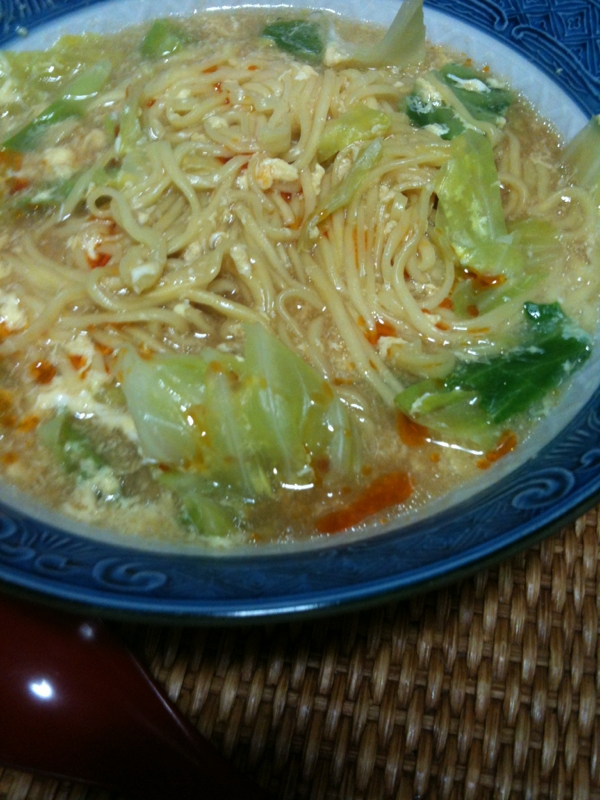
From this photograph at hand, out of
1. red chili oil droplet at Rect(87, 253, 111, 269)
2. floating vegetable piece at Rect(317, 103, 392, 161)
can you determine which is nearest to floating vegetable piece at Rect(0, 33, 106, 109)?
red chili oil droplet at Rect(87, 253, 111, 269)

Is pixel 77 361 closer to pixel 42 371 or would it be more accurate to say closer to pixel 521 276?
pixel 42 371

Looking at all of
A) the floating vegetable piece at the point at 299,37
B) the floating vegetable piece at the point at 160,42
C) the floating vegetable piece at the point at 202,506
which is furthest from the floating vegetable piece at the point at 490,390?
the floating vegetable piece at the point at 160,42

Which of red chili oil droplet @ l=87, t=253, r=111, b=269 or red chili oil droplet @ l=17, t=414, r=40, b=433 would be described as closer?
red chili oil droplet @ l=17, t=414, r=40, b=433

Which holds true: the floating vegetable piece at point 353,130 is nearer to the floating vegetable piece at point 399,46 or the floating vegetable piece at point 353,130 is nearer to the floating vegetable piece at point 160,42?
the floating vegetable piece at point 399,46

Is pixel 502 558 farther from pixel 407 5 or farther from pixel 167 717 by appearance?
pixel 407 5

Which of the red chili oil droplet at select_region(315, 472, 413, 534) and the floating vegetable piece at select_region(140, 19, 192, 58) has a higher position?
the floating vegetable piece at select_region(140, 19, 192, 58)

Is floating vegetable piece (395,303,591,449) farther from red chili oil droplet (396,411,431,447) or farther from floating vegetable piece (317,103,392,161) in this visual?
floating vegetable piece (317,103,392,161)
